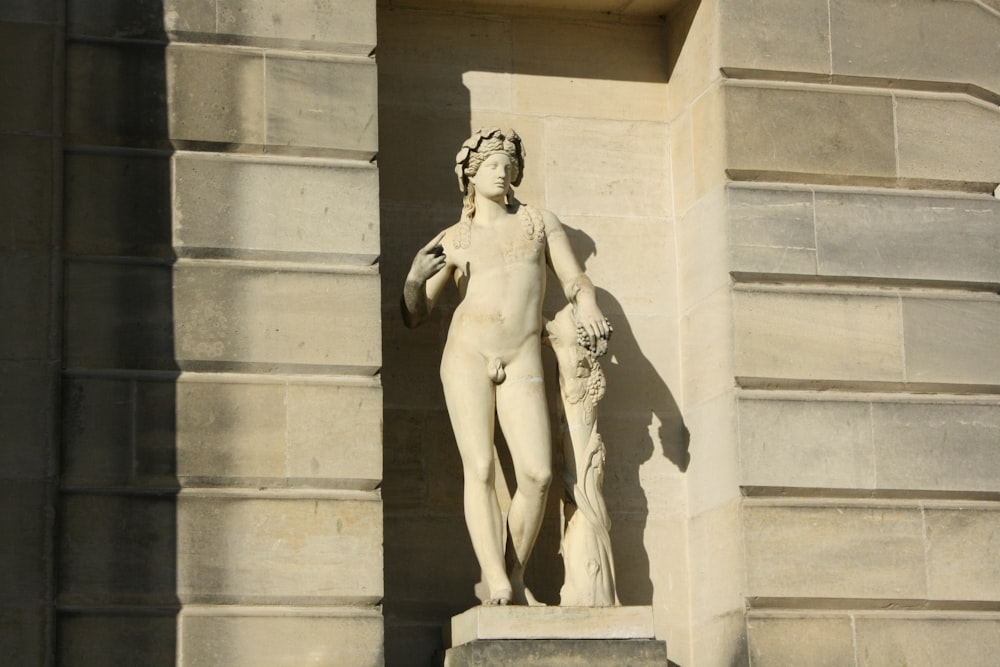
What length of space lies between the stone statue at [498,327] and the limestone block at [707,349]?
1067 mm

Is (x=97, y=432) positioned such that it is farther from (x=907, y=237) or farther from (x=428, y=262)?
(x=907, y=237)

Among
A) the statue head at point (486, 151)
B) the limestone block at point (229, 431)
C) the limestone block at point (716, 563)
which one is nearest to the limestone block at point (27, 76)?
the limestone block at point (229, 431)

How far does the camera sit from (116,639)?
39.4 feet

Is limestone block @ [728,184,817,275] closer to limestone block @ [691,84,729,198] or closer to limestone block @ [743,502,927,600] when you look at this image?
limestone block @ [691,84,729,198]

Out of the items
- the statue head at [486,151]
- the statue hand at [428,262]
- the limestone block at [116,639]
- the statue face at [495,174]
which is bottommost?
the limestone block at [116,639]

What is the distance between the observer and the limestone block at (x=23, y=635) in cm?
1182

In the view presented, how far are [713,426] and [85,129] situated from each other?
15.6 feet

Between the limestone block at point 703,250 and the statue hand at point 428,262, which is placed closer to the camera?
the statue hand at point 428,262

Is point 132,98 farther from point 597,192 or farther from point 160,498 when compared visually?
point 597,192

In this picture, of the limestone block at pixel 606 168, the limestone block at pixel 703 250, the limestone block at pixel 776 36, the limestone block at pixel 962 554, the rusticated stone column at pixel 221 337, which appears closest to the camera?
the rusticated stone column at pixel 221 337

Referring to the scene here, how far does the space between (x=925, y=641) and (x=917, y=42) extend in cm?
443

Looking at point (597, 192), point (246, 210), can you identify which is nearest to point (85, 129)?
point (246, 210)

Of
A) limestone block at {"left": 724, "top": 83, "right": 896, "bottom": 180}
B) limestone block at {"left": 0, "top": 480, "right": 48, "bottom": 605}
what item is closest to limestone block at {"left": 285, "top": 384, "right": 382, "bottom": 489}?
limestone block at {"left": 0, "top": 480, "right": 48, "bottom": 605}

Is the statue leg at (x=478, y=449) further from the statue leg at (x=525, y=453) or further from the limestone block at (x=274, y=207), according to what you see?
the limestone block at (x=274, y=207)
